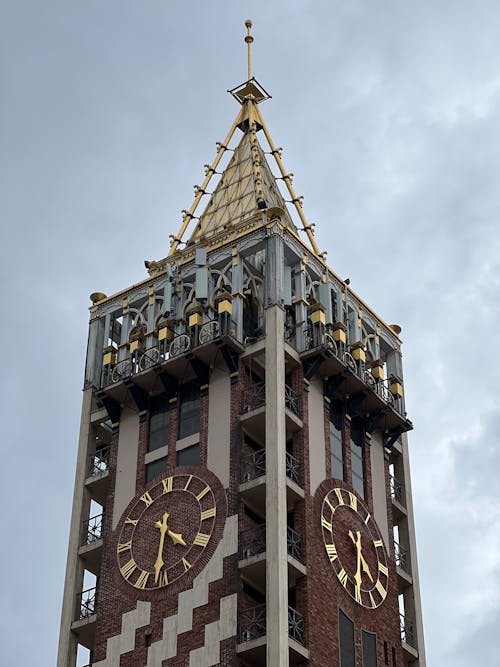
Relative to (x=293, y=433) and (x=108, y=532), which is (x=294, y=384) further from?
(x=108, y=532)

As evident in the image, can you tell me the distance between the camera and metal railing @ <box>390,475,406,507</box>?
79.1m

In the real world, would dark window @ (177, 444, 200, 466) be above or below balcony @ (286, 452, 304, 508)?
above

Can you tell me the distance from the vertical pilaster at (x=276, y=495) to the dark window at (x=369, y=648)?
6179mm

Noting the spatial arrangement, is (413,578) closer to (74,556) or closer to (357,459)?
(357,459)

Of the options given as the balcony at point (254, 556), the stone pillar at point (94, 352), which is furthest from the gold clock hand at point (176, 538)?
the stone pillar at point (94, 352)

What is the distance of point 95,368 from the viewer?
79562 mm

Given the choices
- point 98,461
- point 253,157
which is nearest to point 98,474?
point 98,461

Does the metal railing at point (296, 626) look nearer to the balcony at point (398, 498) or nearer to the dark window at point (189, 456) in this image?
the dark window at point (189, 456)

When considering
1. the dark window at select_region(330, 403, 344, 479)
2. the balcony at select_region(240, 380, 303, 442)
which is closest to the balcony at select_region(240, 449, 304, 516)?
the balcony at select_region(240, 380, 303, 442)

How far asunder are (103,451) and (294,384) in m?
10.7

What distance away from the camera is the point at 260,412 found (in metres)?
71.3

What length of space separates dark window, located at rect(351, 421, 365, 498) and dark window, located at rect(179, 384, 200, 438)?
7.84 metres

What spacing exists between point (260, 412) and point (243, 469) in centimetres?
276

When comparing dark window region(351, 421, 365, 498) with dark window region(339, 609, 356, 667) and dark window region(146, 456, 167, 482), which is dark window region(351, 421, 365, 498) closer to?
dark window region(339, 609, 356, 667)
